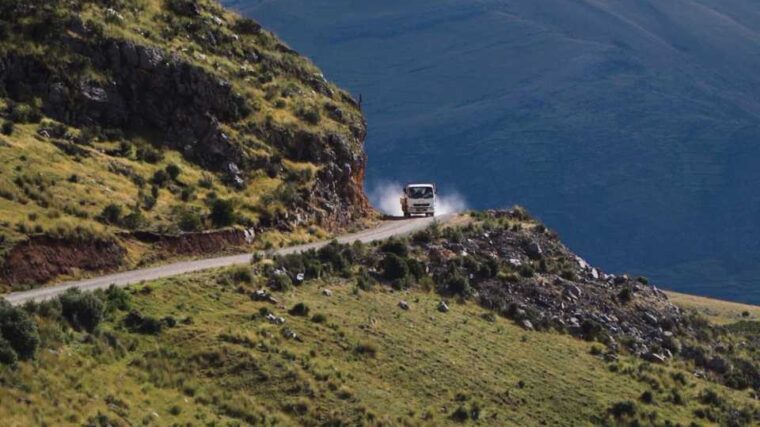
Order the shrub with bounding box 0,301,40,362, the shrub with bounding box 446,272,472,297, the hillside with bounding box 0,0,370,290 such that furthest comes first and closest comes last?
1. the shrub with bounding box 446,272,472,297
2. the hillside with bounding box 0,0,370,290
3. the shrub with bounding box 0,301,40,362

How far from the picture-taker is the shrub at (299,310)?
43531 mm

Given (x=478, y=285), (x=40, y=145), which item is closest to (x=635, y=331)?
(x=478, y=285)

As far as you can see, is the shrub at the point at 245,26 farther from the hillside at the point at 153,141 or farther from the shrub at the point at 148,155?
the shrub at the point at 148,155

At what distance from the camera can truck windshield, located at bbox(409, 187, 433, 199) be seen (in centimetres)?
7781

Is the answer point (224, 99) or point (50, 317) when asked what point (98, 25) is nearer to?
point (224, 99)

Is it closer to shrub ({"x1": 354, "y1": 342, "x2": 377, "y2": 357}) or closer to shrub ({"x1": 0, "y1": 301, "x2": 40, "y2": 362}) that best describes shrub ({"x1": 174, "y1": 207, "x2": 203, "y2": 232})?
shrub ({"x1": 354, "y1": 342, "x2": 377, "y2": 357})

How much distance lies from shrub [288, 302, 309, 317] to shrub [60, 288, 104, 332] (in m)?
8.21

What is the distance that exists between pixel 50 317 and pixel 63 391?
4251 millimetres

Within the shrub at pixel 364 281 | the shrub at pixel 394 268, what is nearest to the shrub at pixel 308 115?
the shrub at pixel 394 268

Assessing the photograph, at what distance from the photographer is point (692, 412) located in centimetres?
4975

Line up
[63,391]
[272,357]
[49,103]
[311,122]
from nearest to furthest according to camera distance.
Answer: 1. [63,391]
2. [272,357]
3. [49,103]
4. [311,122]

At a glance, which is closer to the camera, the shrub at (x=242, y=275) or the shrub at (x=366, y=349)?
the shrub at (x=366, y=349)

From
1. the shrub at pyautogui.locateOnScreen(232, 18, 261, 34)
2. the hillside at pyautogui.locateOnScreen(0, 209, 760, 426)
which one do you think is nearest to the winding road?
the hillside at pyautogui.locateOnScreen(0, 209, 760, 426)

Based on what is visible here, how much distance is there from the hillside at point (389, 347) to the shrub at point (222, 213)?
5753 mm
